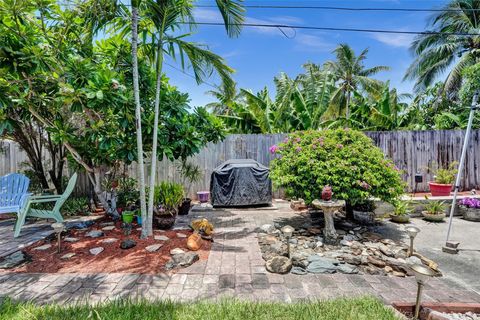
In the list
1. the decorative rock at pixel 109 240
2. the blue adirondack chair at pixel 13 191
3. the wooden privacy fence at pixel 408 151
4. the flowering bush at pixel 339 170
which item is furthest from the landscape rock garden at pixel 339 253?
the blue adirondack chair at pixel 13 191

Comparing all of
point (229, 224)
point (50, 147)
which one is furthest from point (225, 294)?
point (50, 147)

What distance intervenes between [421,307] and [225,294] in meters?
2.12

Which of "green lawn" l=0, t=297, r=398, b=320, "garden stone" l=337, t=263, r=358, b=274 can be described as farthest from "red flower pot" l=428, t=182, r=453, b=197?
"green lawn" l=0, t=297, r=398, b=320

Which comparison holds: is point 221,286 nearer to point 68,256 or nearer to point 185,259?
point 185,259

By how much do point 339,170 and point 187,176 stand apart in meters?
4.44

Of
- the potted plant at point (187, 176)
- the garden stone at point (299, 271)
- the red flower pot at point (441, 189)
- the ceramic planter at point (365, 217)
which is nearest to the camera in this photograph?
the garden stone at point (299, 271)

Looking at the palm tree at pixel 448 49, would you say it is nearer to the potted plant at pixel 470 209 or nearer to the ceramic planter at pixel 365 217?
the potted plant at pixel 470 209

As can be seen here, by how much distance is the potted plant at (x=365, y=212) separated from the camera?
19.3ft

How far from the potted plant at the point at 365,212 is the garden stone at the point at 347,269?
2371 mm

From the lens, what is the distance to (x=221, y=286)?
3.25 meters

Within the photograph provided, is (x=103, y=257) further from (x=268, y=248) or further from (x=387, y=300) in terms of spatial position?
(x=387, y=300)

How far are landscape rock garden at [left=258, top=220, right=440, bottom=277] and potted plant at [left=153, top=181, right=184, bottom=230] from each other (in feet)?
6.24

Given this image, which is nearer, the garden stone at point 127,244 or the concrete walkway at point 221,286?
the concrete walkway at point 221,286

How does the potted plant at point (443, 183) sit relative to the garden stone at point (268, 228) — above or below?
above
